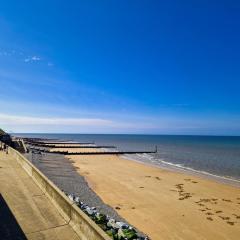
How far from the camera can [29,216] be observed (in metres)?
9.38

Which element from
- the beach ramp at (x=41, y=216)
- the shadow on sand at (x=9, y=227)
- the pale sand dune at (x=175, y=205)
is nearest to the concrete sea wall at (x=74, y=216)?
the beach ramp at (x=41, y=216)

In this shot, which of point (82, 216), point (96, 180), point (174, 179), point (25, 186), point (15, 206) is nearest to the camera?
point (82, 216)

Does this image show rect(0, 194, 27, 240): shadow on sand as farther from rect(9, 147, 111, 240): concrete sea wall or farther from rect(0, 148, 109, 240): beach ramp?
rect(9, 147, 111, 240): concrete sea wall

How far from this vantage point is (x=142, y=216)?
14891 mm

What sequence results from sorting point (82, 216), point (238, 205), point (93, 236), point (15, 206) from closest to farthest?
point (93, 236)
point (82, 216)
point (15, 206)
point (238, 205)

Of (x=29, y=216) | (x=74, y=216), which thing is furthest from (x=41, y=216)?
(x=74, y=216)

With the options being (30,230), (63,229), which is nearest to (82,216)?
(63,229)

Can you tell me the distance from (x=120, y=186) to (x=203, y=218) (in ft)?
30.0

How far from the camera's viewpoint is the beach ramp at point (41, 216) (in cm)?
781

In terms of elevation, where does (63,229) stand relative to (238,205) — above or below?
above

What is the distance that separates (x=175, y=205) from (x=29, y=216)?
10.6 metres

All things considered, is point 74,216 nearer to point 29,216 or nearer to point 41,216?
point 41,216

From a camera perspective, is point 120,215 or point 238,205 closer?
point 120,215

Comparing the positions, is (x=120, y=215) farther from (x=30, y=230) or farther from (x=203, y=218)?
(x=30, y=230)
